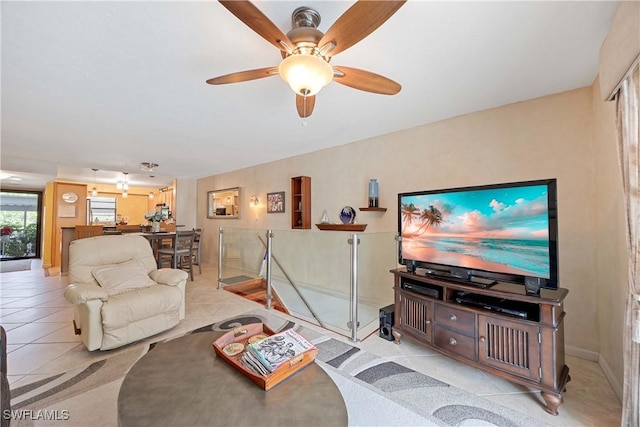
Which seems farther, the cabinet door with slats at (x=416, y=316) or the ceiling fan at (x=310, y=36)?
the cabinet door with slats at (x=416, y=316)

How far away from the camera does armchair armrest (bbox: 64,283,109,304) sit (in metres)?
2.24

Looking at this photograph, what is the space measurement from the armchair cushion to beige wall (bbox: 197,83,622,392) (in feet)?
9.51

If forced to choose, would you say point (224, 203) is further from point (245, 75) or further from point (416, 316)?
point (416, 316)

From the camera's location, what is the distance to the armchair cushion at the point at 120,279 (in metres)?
2.64

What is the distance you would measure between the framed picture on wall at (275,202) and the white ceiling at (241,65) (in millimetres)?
1629

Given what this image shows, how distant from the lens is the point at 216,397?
47.2 inches

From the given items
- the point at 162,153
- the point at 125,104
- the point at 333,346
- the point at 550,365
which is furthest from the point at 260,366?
the point at 162,153

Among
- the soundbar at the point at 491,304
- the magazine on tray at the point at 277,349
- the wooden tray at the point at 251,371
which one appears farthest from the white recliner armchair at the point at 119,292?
the soundbar at the point at 491,304

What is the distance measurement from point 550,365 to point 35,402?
3459mm

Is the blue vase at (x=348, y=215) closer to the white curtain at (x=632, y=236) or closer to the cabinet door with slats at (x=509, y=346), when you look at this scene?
the cabinet door with slats at (x=509, y=346)

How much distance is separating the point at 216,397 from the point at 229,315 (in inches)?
88.3

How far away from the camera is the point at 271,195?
211 inches

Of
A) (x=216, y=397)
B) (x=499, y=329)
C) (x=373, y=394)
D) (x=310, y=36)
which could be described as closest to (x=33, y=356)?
(x=216, y=397)

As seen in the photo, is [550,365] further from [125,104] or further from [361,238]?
[125,104]
